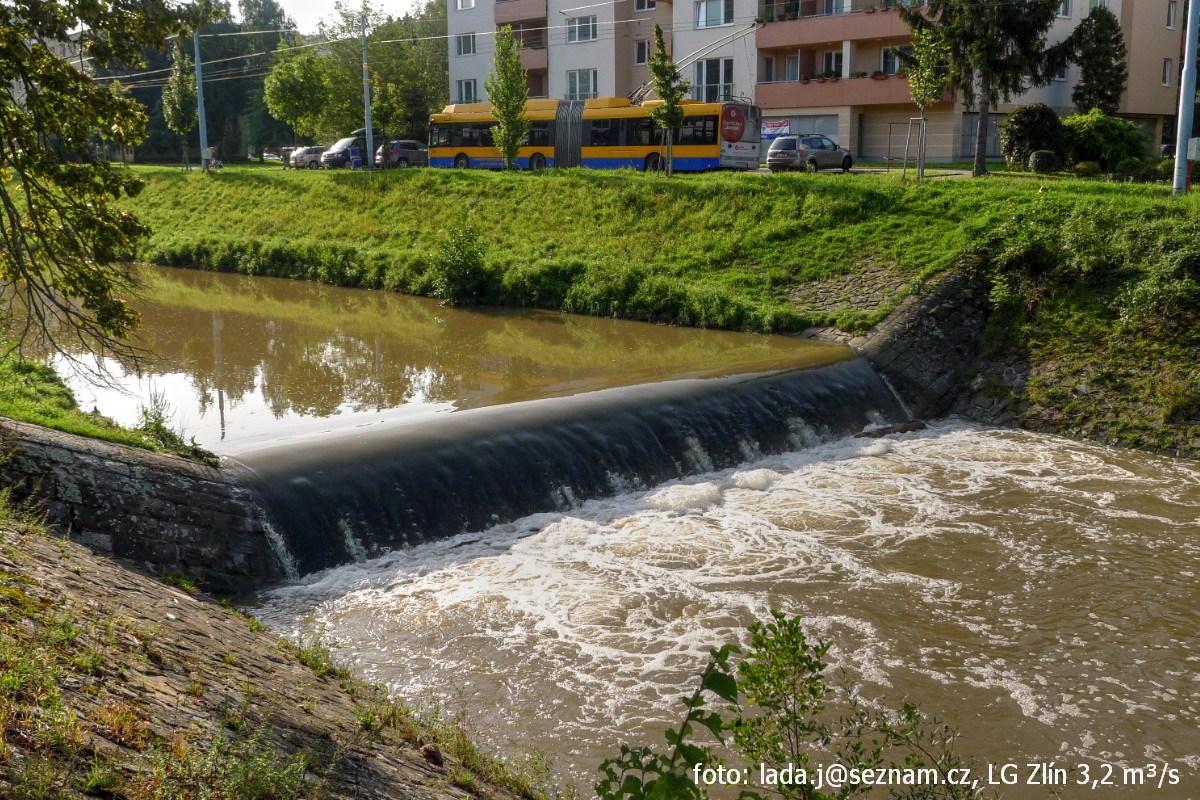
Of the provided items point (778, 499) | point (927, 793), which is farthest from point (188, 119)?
point (927, 793)

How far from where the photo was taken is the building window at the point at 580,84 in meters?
53.6

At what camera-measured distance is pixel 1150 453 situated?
16125 mm

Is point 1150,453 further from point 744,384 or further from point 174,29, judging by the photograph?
point 174,29

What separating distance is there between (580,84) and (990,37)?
28.1m

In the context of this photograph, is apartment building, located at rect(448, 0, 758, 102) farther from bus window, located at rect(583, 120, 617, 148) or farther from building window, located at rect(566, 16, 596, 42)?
bus window, located at rect(583, 120, 617, 148)

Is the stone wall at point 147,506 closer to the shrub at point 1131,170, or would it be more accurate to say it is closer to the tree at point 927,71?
the tree at point 927,71

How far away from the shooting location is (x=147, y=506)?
9953 millimetres

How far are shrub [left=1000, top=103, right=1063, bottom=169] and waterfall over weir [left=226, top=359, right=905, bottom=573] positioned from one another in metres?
17.4

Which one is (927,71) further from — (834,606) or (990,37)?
(834,606)

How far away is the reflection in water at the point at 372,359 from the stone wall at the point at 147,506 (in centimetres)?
175

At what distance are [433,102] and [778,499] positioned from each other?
5487cm

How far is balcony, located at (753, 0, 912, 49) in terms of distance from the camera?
142 feet

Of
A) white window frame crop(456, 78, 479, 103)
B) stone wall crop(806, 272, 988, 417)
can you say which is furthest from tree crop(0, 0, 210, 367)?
white window frame crop(456, 78, 479, 103)

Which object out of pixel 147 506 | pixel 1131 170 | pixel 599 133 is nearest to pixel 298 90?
pixel 599 133
